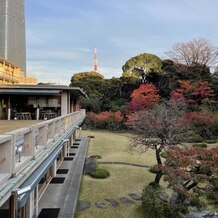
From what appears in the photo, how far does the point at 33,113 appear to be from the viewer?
83.7ft

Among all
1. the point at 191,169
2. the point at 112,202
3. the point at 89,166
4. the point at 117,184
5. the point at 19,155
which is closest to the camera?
the point at 19,155

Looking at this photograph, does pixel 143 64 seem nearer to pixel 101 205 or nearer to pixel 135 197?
pixel 135 197

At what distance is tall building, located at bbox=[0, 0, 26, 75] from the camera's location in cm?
11844

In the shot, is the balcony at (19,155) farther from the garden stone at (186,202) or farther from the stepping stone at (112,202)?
the garden stone at (186,202)

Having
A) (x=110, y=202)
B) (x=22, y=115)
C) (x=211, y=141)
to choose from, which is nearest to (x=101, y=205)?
(x=110, y=202)

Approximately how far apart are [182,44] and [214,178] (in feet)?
134

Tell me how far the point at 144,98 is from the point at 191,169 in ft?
109

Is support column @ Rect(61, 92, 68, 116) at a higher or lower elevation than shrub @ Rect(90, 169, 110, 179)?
higher

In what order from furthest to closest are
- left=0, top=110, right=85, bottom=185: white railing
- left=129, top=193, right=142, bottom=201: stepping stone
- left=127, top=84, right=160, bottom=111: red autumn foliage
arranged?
left=127, top=84, right=160, bottom=111: red autumn foliage
left=129, top=193, right=142, bottom=201: stepping stone
left=0, top=110, right=85, bottom=185: white railing

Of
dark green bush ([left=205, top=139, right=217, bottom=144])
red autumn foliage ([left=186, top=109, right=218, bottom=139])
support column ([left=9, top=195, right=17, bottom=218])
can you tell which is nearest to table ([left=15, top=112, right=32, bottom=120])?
support column ([left=9, top=195, right=17, bottom=218])

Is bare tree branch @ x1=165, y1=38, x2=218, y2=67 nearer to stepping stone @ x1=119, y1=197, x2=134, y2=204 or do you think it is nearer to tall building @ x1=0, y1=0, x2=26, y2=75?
stepping stone @ x1=119, y1=197, x2=134, y2=204

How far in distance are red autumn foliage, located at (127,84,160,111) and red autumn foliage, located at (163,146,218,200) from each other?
30.6m

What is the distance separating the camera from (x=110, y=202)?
Answer: 627 inches

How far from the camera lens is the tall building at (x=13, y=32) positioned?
11844cm
